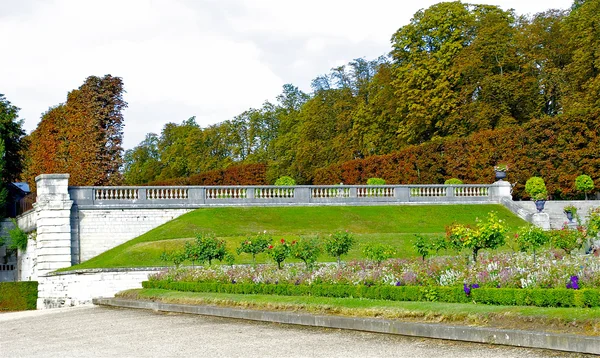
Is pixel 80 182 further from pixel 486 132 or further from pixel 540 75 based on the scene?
pixel 540 75

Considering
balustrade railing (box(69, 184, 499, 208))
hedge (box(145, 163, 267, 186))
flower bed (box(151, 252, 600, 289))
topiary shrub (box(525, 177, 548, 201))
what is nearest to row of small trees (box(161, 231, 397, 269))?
flower bed (box(151, 252, 600, 289))

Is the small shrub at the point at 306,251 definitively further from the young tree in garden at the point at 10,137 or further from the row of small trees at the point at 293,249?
the young tree in garden at the point at 10,137

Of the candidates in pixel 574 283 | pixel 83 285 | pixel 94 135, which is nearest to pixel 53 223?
pixel 83 285

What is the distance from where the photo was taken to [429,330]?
619 inches

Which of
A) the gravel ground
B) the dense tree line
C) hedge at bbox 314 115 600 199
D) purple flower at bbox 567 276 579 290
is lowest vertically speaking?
the gravel ground

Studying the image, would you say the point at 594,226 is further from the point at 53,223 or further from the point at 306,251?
the point at 53,223

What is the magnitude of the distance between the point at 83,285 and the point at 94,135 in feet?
94.8

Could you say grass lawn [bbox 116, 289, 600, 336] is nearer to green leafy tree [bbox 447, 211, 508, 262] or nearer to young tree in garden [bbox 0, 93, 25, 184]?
green leafy tree [bbox 447, 211, 508, 262]

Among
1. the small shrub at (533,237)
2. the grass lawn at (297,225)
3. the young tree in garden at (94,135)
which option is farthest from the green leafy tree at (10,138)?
the small shrub at (533,237)

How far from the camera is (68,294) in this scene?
118ft

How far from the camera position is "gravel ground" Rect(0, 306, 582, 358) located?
1449cm

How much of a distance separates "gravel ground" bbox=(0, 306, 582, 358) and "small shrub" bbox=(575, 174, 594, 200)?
29.3m

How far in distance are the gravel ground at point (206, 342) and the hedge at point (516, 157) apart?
31.3 metres

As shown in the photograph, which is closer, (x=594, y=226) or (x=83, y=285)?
(x=594, y=226)
